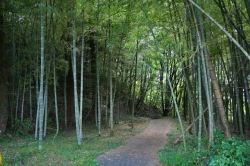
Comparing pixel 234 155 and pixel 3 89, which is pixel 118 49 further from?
pixel 234 155

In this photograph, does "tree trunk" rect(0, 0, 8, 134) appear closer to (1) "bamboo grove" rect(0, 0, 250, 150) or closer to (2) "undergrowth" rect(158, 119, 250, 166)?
(1) "bamboo grove" rect(0, 0, 250, 150)

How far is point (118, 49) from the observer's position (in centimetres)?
807

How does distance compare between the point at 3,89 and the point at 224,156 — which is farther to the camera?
the point at 3,89

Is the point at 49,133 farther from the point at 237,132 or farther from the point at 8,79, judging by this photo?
the point at 237,132

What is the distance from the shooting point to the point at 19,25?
23.4 ft

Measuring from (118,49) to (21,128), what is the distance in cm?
468

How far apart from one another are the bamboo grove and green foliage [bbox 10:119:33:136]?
0.06 metres

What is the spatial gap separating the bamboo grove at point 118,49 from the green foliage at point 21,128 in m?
0.06

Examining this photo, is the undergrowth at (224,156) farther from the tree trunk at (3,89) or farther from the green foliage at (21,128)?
the tree trunk at (3,89)

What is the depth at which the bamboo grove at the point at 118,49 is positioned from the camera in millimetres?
4488

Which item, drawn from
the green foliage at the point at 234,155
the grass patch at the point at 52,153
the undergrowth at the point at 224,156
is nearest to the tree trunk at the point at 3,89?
the grass patch at the point at 52,153

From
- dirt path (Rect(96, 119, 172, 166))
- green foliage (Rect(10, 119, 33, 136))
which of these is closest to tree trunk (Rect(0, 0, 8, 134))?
green foliage (Rect(10, 119, 33, 136))

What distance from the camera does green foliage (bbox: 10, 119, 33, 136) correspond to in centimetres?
728

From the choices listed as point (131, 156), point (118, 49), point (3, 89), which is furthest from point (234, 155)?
point (3, 89)
